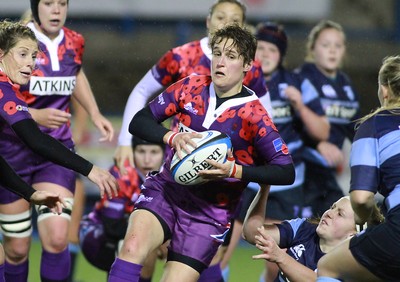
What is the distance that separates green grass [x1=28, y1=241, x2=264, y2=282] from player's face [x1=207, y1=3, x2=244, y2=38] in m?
2.56

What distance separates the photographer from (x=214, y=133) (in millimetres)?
5141

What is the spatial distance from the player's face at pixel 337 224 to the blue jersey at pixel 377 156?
2.47ft

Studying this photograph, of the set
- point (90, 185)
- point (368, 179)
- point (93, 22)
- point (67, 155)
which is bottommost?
point (90, 185)

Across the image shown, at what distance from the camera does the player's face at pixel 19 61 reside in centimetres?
557

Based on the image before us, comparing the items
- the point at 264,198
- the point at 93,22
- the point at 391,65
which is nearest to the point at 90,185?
the point at 93,22

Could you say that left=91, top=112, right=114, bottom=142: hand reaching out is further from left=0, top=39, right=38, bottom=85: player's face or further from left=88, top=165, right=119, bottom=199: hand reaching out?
left=88, top=165, right=119, bottom=199: hand reaching out

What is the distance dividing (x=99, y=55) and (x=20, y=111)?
841cm

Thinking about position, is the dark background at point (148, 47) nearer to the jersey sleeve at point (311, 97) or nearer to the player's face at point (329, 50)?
the player's face at point (329, 50)

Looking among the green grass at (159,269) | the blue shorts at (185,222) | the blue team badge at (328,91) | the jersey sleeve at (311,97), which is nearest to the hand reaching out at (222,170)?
the blue shorts at (185,222)

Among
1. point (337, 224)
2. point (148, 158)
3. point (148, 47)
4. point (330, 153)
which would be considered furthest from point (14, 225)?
point (148, 47)

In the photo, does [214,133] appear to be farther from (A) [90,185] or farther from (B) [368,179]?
(A) [90,185]

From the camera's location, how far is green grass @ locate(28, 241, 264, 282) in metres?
8.27

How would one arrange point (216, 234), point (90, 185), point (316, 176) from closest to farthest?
point (216, 234) → point (316, 176) → point (90, 185)

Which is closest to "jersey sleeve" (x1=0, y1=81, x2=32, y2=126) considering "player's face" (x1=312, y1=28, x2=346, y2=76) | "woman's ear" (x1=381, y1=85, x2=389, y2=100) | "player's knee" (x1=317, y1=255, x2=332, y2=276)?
"player's knee" (x1=317, y1=255, x2=332, y2=276)
